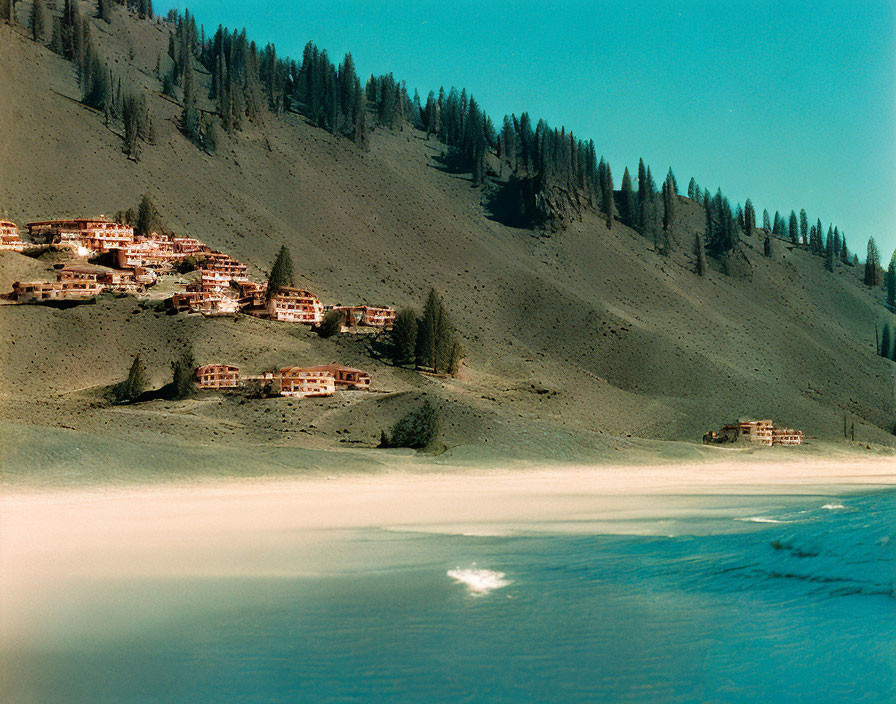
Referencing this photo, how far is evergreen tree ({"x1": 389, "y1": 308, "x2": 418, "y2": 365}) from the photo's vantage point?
10125cm

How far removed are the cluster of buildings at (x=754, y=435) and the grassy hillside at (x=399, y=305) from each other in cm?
277

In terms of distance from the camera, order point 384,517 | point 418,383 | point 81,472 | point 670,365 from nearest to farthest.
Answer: point 384,517, point 81,472, point 418,383, point 670,365

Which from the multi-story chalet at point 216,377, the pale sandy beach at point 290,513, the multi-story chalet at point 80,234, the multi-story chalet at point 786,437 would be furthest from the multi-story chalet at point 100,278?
the multi-story chalet at point 786,437

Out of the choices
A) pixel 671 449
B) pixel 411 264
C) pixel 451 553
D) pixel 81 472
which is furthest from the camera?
pixel 411 264

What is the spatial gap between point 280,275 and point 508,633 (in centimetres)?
10728

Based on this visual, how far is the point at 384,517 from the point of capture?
2950 cm

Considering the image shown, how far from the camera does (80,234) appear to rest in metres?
118

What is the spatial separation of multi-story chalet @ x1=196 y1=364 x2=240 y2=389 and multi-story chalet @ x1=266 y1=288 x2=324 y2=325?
993 inches

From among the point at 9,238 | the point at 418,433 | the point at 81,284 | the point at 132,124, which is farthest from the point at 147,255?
the point at 418,433

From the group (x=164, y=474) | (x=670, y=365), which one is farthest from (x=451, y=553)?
(x=670, y=365)

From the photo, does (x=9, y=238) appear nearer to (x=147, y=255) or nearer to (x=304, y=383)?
(x=147, y=255)

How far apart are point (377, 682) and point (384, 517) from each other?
63.7 feet

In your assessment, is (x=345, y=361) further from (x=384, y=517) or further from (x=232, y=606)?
(x=232, y=606)

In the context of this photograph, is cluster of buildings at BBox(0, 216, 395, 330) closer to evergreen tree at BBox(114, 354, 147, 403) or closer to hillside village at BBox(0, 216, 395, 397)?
hillside village at BBox(0, 216, 395, 397)
